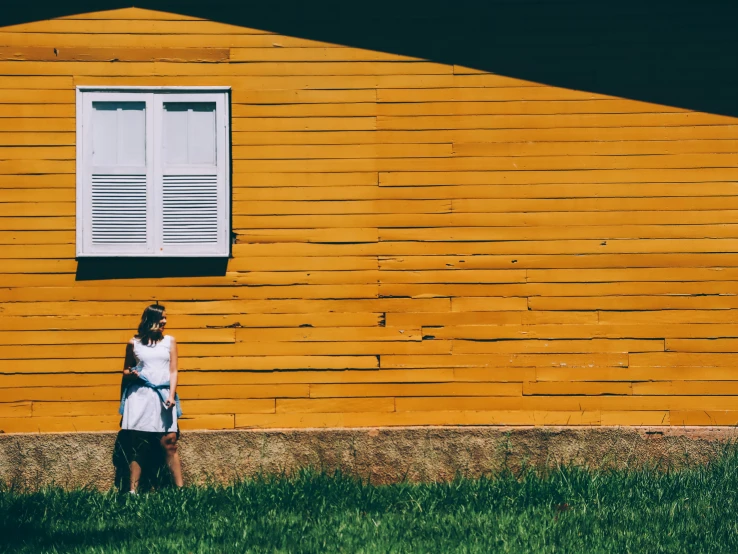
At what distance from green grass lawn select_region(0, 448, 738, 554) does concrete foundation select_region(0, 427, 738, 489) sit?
7.4 inches

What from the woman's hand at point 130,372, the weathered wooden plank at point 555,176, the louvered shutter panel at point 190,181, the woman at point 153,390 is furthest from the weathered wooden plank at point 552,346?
the woman's hand at point 130,372

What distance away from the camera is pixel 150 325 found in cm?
732

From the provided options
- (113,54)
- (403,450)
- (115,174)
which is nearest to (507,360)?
(403,450)

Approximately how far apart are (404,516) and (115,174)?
420cm

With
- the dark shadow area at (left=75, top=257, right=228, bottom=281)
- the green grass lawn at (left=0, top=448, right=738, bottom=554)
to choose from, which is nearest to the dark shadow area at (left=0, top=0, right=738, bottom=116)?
the dark shadow area at (left=75, top=257, right=228, bottom=281)

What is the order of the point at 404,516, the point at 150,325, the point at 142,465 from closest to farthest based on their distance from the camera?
the point at 404,516 → the point at 150,325 → the point at 142,465

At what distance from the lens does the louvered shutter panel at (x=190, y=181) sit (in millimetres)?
7703

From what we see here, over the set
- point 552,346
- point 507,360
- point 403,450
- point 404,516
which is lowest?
point 404,516

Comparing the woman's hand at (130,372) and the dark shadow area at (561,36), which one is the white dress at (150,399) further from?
the dark shadow area at (561,36)

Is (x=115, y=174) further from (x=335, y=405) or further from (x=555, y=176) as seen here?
(x=555, y=176)

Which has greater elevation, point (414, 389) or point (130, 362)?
point (130, 362)

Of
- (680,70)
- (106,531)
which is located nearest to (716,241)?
(680,70)

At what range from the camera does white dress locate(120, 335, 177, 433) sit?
7.29 metres

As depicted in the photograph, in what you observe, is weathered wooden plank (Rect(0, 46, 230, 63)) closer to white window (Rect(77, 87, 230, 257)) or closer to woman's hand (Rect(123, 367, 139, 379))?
A: white window (Rect(77, 87, 230, 257))
